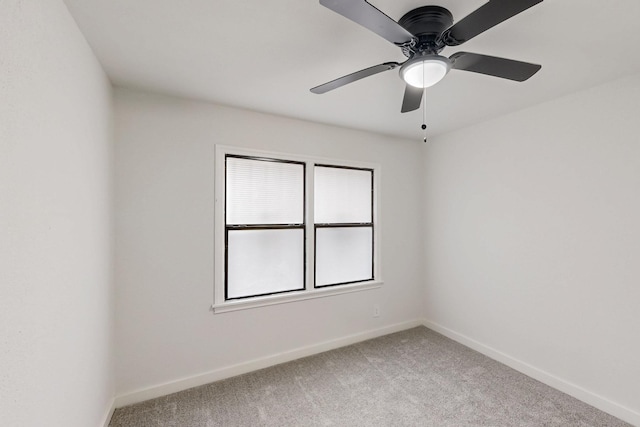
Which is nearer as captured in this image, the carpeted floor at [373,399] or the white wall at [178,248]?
the carpeted floor at [373,399]

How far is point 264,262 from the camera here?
9.43 feet

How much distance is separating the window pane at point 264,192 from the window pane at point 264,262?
0.14 meters

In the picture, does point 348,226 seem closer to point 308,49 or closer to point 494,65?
point 308,49

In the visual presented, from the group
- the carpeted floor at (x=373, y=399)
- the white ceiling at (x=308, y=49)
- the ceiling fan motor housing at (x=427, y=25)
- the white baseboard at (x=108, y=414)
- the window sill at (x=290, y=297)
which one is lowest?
the carpeted floor at (x=373, y=399)

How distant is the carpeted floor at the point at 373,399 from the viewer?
2.09m

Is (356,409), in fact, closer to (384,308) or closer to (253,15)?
(384,308)

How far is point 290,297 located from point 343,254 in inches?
32.7

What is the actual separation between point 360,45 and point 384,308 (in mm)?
2935

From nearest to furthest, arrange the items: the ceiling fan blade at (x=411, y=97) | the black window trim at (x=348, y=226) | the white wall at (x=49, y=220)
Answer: the white wall at (x=49, y=220), the ceiling fan blade at (x=411, y=97), the black window trim at (x=348, y=226)

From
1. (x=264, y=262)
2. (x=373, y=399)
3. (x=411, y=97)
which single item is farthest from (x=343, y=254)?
(x=411, y=97)

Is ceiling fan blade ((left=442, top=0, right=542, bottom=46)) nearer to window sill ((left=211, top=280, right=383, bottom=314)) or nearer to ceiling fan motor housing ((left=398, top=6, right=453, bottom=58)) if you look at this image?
ceiling fan motor housing ((left=398, top=6, right=453, bottom=58))

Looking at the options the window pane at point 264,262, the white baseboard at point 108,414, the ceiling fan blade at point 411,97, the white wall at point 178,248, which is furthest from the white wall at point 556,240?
the white baseboard at point 108,414

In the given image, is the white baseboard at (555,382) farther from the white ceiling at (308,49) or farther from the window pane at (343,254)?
the white ceiling at (308,49)

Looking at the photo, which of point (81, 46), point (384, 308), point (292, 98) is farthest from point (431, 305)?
point (81, 46)
